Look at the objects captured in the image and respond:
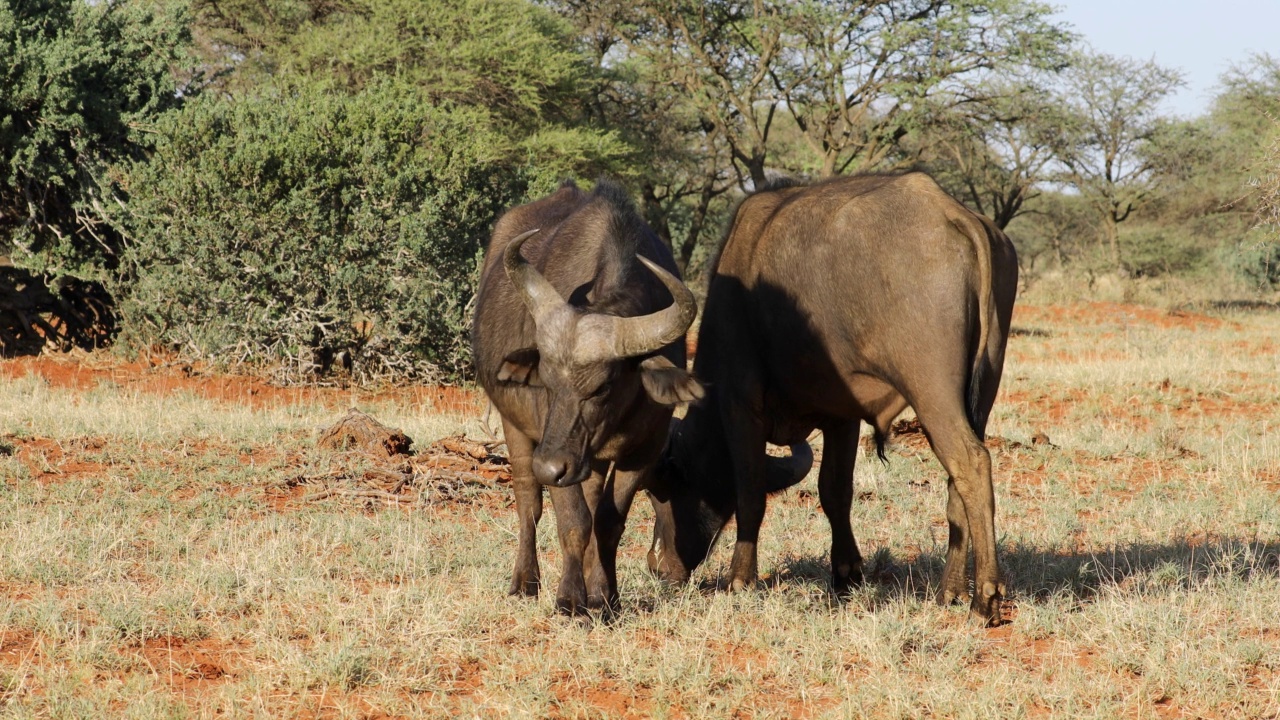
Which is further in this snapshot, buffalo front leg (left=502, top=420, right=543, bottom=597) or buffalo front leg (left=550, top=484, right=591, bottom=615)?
buffalo front leg (left=502, top=420, right=543, bottom=597)

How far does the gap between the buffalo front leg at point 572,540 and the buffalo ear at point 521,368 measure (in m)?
0.48

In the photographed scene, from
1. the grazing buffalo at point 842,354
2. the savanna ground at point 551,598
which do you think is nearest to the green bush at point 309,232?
the savanna ground at point 551,598

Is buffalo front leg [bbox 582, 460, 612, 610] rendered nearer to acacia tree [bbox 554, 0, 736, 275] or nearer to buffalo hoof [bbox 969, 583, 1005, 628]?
buffalo hoof [bbox 969, 583, 1005, 628]

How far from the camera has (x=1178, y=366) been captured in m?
15.4

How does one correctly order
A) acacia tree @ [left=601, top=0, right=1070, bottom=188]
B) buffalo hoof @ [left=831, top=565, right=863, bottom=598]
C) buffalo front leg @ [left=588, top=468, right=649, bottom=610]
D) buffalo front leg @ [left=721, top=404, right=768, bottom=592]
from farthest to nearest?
acacia tree @ [left=601, top=0, right=1070, bottom=188] < buffalo hoof @ [left=831, top=565, right=863, bottom=598] < buffalo front leg @ [left=721, top=404, right=768, bottom=592] < buffalo front leg @ [left=588, top=468, right=649, bottom=610]

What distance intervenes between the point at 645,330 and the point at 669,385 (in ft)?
0.77

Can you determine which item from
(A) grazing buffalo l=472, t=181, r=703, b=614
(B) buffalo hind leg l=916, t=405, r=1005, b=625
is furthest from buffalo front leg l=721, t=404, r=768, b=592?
(B) buffalo hind leg l=916, t=405, r=1005, b=625

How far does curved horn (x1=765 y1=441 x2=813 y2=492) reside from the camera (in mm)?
6934

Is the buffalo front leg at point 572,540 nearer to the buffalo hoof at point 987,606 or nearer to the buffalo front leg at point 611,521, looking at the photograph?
the buffalo front leg at point 611,521

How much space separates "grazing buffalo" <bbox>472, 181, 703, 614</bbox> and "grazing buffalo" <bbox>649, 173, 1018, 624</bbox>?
1.92ft

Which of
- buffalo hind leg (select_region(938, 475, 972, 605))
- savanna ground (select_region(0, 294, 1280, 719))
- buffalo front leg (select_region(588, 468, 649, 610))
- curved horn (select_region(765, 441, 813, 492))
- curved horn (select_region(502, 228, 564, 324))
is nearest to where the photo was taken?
savanna ground (select_region(0, 294, 1280, 719))

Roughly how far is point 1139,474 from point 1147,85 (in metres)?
27.3

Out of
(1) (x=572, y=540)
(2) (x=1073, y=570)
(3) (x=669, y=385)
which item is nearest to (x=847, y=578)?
(2) (x=1073, y=570)

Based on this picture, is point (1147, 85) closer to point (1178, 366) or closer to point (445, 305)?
point (1178, 366)
